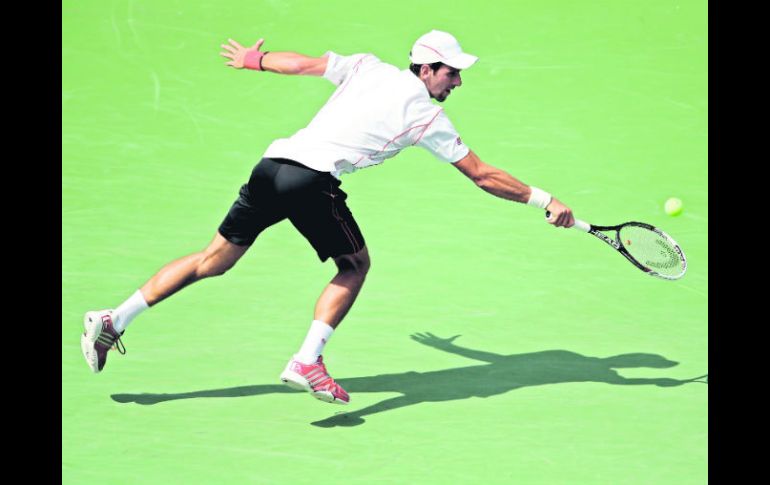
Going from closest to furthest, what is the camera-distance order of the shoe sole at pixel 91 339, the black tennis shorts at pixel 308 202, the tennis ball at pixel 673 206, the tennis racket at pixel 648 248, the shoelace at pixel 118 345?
1. the black tennis shorts at pixel 308 202
2. the shoe sole at pixel 91 339
3. the shoelace at pixel 118 345
4. the tennis racket at pixel 648 248
5. the tennis ball at pixel 673 206

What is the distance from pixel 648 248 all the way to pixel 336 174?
1.95 metres

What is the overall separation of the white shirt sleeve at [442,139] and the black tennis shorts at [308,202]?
0.51m

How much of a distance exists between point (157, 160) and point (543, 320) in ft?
11.6

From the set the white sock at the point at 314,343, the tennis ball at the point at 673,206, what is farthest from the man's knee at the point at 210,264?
the tennis ball at the point at 673,206

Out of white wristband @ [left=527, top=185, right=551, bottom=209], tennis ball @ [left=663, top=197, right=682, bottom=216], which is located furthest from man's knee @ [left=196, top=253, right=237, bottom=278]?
tennis ball @ [left=663, top=197, right=682, bottom=216]

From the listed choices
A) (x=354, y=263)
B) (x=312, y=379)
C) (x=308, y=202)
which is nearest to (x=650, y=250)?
(x=354, y=263)

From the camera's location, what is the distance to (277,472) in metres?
6.33

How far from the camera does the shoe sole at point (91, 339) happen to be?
24.0ft

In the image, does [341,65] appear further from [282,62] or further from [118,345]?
[118,345]

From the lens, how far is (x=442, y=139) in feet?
23.4

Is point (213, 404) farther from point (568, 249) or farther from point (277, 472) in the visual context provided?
point (568, 249)

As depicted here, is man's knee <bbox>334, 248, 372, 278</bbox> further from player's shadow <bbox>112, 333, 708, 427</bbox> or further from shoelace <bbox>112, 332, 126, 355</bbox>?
shoelace <bbox>112, 332, 126, 355</bbox>

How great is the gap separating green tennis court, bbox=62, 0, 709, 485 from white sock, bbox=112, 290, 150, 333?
0.30 m

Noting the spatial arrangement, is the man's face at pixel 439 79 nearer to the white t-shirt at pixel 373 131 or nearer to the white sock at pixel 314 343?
the white t-shirt at pixel 373 131
